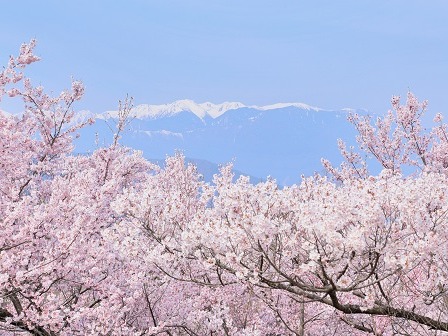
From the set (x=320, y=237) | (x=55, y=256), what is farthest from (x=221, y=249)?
(x=55, y=256)

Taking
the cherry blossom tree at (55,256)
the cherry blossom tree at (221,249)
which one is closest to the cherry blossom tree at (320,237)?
the cherry blossom tree at (221,249)

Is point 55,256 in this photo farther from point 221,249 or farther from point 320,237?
point 320,237

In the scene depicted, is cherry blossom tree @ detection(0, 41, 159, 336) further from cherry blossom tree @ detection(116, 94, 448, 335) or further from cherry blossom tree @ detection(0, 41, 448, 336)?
cherry blossom tree @ detection(116, 94, 448, 335)

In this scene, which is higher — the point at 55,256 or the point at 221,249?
the point at 221,249

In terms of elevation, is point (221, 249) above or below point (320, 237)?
below

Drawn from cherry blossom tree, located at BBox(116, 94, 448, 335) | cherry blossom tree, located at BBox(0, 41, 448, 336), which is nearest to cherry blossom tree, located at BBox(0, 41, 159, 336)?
cherry blossom tree, located at BBox(0, 41, 448, 336)

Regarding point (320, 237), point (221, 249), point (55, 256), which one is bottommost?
point (55, 256)

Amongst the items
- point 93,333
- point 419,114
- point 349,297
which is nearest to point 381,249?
point 349,297

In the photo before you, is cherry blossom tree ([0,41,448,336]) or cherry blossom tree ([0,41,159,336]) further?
cherry blossom tree ([0,41,159,336])

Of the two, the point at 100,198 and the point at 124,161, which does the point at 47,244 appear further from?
the point at 124,161

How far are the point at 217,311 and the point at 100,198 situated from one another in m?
3.62

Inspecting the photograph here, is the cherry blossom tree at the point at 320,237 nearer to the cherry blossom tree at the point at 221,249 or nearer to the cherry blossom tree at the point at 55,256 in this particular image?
the cherry blossom tree at the point at 221,249

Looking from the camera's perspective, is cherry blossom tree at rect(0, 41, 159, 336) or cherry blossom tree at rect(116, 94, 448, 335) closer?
cherry blossom tree at rect(116, 94, 448, 335)

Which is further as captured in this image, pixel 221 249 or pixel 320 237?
pixel 221 249
